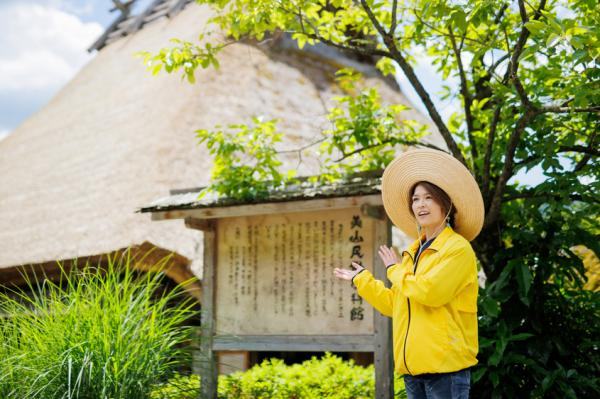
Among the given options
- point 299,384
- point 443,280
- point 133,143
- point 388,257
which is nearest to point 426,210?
point 388,257

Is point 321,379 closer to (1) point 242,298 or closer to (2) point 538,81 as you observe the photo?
(1) point 242,298

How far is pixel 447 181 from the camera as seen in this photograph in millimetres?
3088

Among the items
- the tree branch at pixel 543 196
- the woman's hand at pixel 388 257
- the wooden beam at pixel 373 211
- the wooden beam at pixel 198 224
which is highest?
the tree branch at pixel 543 196

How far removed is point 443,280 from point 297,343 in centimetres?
271

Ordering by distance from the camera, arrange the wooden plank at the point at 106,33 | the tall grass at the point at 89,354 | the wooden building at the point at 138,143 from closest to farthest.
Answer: the tall grass at the point at 89,354
the wooden building at the point at 138,143
the wooden plank at the point at 106,33

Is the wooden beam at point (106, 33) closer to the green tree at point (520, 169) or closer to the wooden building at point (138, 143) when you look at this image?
the wooden building at point (138, 143)

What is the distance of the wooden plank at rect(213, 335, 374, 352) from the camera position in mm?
5012

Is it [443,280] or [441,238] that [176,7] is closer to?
[441,238]

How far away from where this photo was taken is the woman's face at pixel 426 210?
2.98 meters

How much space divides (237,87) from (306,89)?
1.36m

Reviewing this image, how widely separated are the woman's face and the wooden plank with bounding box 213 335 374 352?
85.1 inches

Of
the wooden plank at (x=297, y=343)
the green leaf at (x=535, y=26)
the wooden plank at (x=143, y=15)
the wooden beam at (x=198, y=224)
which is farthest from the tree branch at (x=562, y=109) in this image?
the wooden plank at (x=143, y=15)

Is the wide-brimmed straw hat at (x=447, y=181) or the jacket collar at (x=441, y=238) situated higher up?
the wide-brimmed straw hat at (x=447, y=181)

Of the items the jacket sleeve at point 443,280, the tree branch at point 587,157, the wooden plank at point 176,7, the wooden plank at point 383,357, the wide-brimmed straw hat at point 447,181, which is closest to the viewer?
the jacket sleeve at point 443,280
